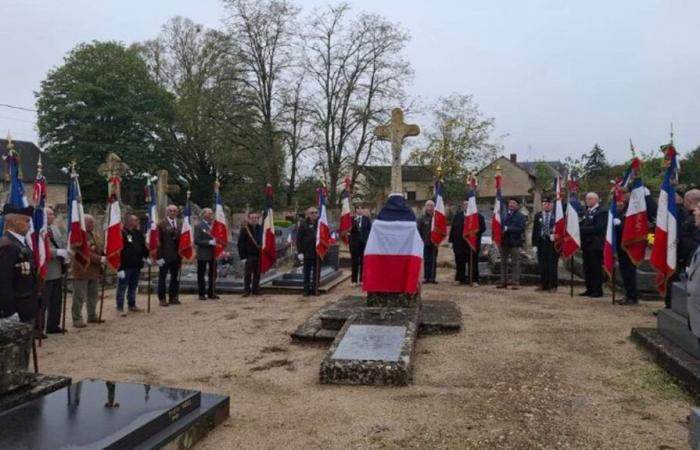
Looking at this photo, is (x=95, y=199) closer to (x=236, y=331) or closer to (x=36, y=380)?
(x=236, y=331)

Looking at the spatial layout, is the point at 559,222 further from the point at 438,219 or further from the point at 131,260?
the point at 131,260

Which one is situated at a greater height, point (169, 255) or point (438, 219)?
point (438, 219)

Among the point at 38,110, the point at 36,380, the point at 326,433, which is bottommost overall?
the point at 326,433

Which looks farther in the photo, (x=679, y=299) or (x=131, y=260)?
(x=131, y=260)

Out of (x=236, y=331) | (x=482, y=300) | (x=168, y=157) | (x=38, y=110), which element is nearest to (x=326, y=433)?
(x=236, y=331)

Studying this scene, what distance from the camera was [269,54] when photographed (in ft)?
100

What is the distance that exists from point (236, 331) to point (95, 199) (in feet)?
105

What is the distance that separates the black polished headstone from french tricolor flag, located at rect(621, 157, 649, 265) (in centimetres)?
734

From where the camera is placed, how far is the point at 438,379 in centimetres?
552

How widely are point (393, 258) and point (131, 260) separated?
488cm

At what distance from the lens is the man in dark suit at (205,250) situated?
36.6ft

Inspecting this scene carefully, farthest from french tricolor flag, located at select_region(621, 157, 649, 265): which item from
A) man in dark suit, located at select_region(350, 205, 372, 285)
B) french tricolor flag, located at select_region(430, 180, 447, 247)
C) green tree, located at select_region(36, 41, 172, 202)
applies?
green tree, located at select_region(36, 41, 172, 202)

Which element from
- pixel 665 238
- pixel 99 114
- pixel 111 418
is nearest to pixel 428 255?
pixel 665 238

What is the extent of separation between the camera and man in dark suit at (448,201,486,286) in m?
12.2
